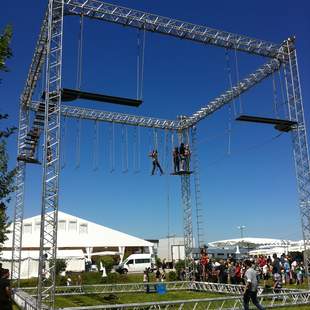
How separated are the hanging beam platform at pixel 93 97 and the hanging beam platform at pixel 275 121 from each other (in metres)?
3.47

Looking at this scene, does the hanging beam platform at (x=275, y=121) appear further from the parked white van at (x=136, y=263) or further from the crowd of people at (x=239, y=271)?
the parked white van at (x=136, y=263)

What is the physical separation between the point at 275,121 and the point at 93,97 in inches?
231

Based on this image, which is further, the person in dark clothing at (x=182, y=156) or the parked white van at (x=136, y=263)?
the parked white van at (x=136, y=263)

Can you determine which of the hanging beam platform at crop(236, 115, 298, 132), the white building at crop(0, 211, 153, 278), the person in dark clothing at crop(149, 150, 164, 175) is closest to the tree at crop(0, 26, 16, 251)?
the hanging beam platform at crop(236, 115, 298, 132)

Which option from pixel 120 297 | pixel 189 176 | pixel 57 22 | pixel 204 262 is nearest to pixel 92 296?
pixel 120 297

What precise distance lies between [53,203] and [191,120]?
10983mm

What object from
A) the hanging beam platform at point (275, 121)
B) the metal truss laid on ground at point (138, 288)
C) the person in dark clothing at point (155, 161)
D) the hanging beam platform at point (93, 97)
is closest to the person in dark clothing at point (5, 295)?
the hanging beam platform at point (93, 97)

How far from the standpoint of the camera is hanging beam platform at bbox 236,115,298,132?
542 inches

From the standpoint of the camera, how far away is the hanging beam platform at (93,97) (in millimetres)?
11594

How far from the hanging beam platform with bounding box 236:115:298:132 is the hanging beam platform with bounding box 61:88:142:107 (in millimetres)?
3474

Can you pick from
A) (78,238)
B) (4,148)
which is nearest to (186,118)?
(4,148)

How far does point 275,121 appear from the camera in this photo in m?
14.1

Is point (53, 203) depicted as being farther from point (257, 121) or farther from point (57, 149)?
point (257, 121)

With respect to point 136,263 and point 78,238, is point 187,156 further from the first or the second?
point 78,238
